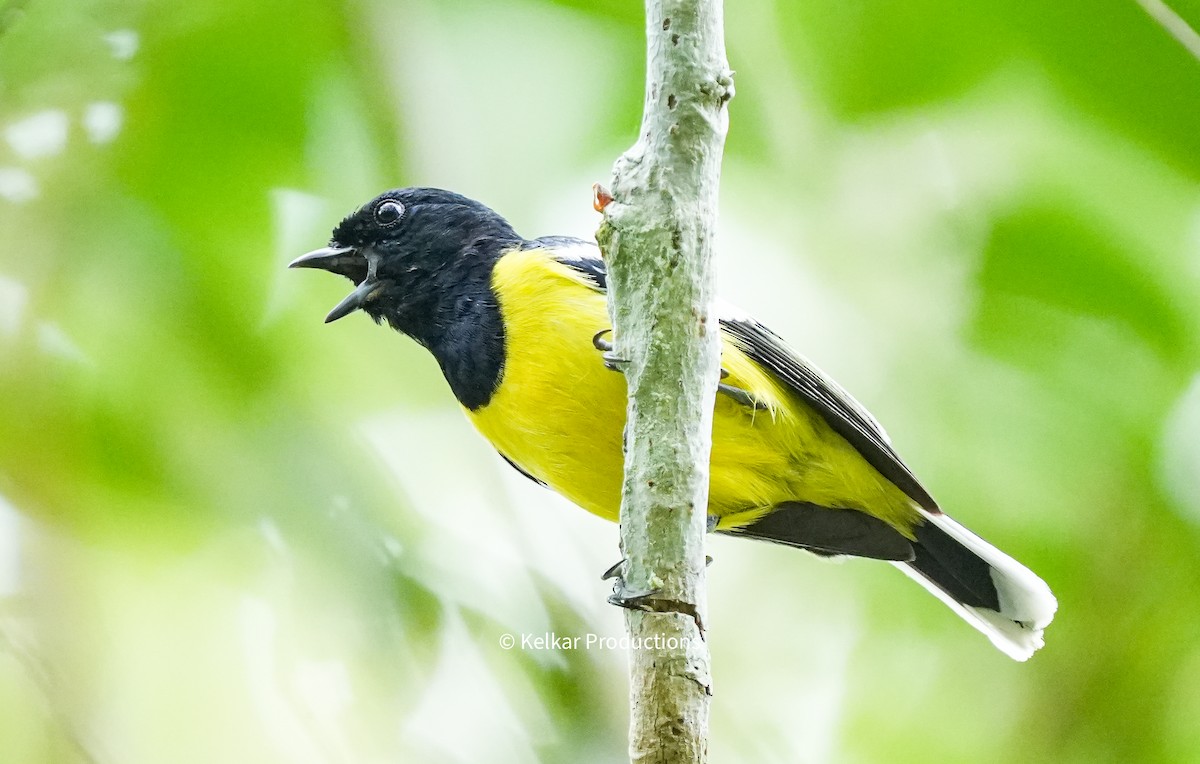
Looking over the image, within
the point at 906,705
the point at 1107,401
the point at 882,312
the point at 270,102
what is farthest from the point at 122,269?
the point at 1107,401

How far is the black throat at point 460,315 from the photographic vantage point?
3.41m

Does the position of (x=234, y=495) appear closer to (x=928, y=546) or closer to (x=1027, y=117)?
(x=928, y=546)

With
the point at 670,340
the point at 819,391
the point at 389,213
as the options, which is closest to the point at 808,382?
the point at 819,391

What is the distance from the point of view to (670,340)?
2271mm

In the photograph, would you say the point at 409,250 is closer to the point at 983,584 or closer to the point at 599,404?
the point at 599,404

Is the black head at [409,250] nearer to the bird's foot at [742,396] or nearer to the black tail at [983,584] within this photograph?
the bird's foot at [742,396]

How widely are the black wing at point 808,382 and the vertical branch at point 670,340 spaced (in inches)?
43.9

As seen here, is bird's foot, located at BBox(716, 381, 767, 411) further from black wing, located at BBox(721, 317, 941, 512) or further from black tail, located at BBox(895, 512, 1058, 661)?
black tail, located at BBox(895, 512, 1058, 661)

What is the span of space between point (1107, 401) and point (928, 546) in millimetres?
831

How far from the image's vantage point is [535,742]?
12.5 feet

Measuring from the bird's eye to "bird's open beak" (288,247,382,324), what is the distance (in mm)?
152

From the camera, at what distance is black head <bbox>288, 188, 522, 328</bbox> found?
12.2ft

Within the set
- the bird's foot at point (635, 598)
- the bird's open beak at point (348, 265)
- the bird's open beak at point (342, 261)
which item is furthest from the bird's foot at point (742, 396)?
the bird's open beak at point (342, 261)

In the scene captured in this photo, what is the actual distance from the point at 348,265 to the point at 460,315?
61 cm
